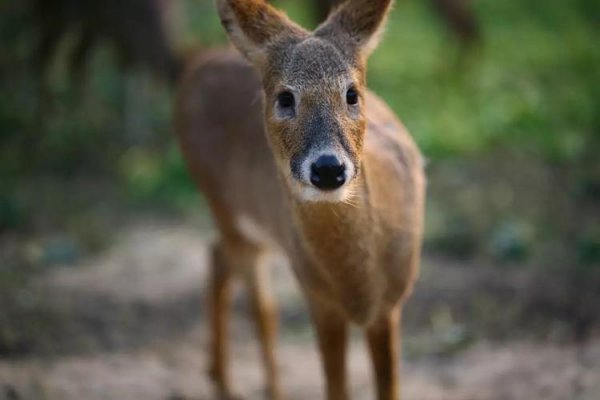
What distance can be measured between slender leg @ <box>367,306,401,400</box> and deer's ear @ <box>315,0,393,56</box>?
126 centimetres

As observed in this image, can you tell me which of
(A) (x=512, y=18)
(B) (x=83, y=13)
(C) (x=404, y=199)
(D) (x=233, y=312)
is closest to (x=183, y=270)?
(D) (x=233, y=312)

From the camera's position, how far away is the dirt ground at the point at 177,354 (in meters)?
5.53

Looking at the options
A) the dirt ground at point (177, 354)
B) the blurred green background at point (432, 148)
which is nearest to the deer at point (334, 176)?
the dirt ground at point (177, 354)

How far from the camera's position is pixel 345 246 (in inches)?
173

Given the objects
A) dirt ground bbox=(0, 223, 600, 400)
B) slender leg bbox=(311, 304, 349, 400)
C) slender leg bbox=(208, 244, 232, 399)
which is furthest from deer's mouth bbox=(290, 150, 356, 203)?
slender leg bbox=(208, 244, 232, 399)

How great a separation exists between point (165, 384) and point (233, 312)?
1139 millimetres

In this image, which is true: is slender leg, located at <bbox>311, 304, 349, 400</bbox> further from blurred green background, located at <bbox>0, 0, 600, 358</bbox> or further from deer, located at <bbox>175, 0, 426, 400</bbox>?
blurred green background, located at <bbox>0, 0, 600, 358</bbox>

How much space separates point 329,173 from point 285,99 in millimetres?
537

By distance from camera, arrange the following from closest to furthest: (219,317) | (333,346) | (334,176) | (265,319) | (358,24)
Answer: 1. (334,176)
2. (358,24)
3. (333,346)
4. (265,319)
5. (219,317)

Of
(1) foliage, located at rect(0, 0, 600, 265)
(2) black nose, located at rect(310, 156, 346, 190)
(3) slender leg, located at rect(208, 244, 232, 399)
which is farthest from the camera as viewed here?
(1) foliage, located at rect(0, 0, 600, 265)

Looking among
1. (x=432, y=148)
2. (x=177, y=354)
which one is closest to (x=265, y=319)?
(x=177, y=354)

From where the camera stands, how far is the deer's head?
3.99 metres

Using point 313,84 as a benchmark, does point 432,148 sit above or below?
below

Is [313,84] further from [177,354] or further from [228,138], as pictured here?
[177,354]
